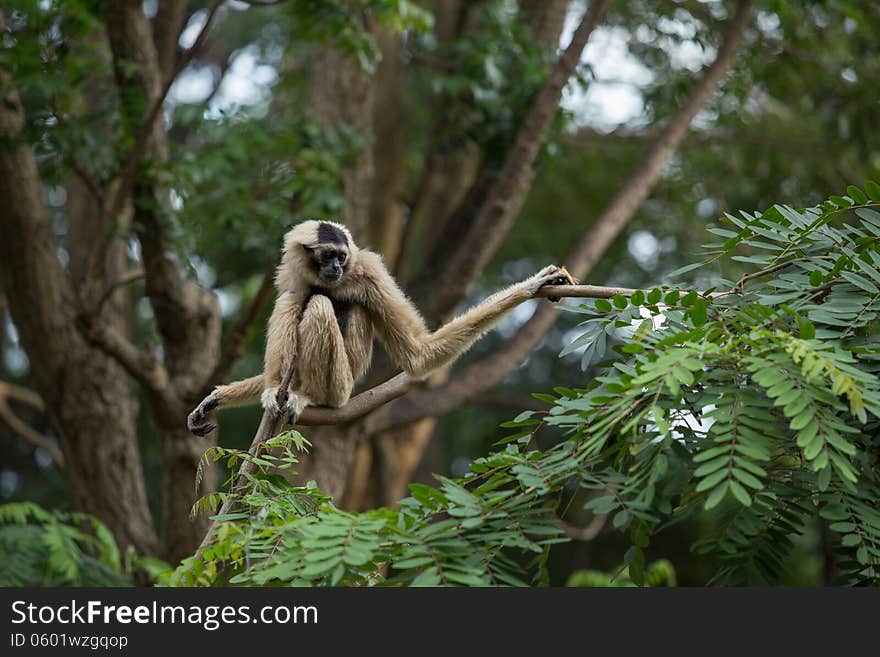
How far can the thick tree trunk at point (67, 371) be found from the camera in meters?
7.87

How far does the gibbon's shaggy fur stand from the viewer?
5.20 metres

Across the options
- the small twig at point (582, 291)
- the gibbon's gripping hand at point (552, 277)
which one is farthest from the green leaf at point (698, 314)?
the gibbon's gripping hand at point (552, 277)

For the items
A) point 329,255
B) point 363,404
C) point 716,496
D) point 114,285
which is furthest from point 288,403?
point 114,285

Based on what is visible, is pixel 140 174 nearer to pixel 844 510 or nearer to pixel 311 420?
pixel 311 420

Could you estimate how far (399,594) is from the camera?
3129mm

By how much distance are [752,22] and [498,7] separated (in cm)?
330

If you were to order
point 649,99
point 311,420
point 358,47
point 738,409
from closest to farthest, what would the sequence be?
point 738,409 → point 311,420 → point 358,47 → point 649,99

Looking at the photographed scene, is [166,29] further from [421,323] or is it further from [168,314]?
[421,323]

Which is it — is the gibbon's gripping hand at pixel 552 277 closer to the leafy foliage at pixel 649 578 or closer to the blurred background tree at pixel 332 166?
the leafy foliage at pixel 649 578

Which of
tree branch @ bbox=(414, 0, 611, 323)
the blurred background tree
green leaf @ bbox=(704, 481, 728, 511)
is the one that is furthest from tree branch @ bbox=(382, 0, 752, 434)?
green leaf @ bbox=(704, 481, 728, 511)

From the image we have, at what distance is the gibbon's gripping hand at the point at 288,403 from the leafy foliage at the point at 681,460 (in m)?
1.15

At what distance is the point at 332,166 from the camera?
26.6 ft

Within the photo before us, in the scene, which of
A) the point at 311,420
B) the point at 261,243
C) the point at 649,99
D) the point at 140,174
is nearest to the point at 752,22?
the point at 649,99

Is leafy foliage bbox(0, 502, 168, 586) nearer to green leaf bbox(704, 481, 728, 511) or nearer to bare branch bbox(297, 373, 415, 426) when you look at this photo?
bare branch bbox(297, 373, 415, 426)
